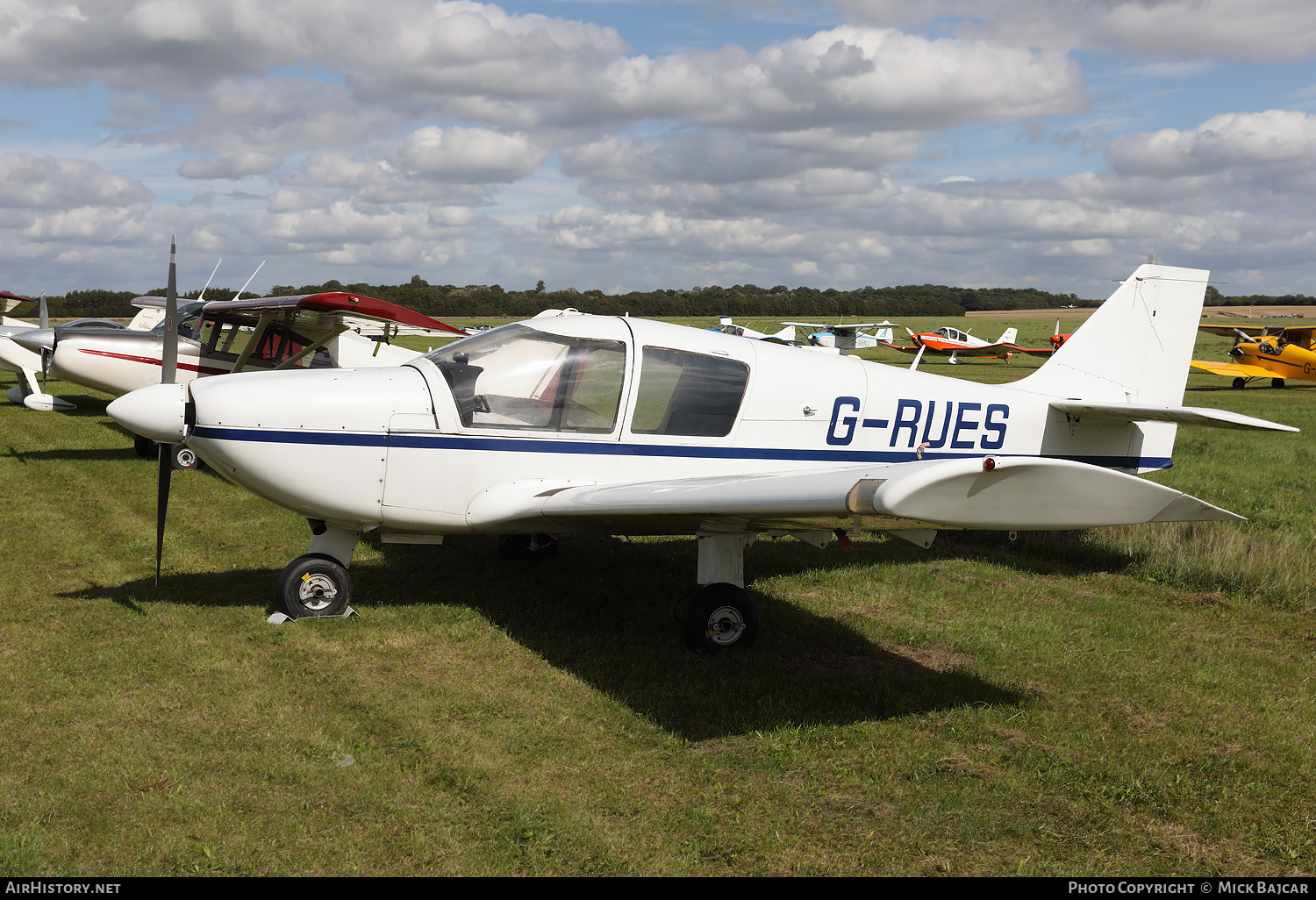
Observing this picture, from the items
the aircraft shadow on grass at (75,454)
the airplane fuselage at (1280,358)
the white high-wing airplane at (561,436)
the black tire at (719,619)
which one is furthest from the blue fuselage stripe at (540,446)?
the airplane fuselage at (1280,358)

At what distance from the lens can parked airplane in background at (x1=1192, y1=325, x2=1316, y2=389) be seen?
28906mm

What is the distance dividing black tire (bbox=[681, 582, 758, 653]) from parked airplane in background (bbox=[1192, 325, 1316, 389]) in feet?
94.7

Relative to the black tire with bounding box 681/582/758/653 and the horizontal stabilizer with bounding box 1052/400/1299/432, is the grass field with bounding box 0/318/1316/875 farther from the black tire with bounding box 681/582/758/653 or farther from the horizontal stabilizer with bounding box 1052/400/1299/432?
the horizontal stabilizer with bounding box 1052/400/1299/432

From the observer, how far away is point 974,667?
5.42 m

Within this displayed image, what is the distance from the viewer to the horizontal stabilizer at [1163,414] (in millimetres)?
5926

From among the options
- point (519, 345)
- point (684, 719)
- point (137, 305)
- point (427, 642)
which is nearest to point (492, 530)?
point (427, 642)

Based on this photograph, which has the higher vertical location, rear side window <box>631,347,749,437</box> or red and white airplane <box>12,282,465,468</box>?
rear side window <box>631,347,749,437</box>

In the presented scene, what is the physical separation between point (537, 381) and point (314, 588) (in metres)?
2.05

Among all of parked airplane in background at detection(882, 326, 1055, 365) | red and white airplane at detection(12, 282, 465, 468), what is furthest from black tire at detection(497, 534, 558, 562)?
parked airplane in background at detection(882, 326, 1055, 365)

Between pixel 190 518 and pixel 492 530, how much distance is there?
514 centimetres

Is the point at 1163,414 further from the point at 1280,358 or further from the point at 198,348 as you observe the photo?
the point at 1280,358

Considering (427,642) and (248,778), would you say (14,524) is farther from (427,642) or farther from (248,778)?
(248,778)

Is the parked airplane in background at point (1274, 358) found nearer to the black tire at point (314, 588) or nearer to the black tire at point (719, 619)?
the black tire at point (719, 619)

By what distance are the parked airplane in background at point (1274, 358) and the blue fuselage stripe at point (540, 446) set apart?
27777 mm
